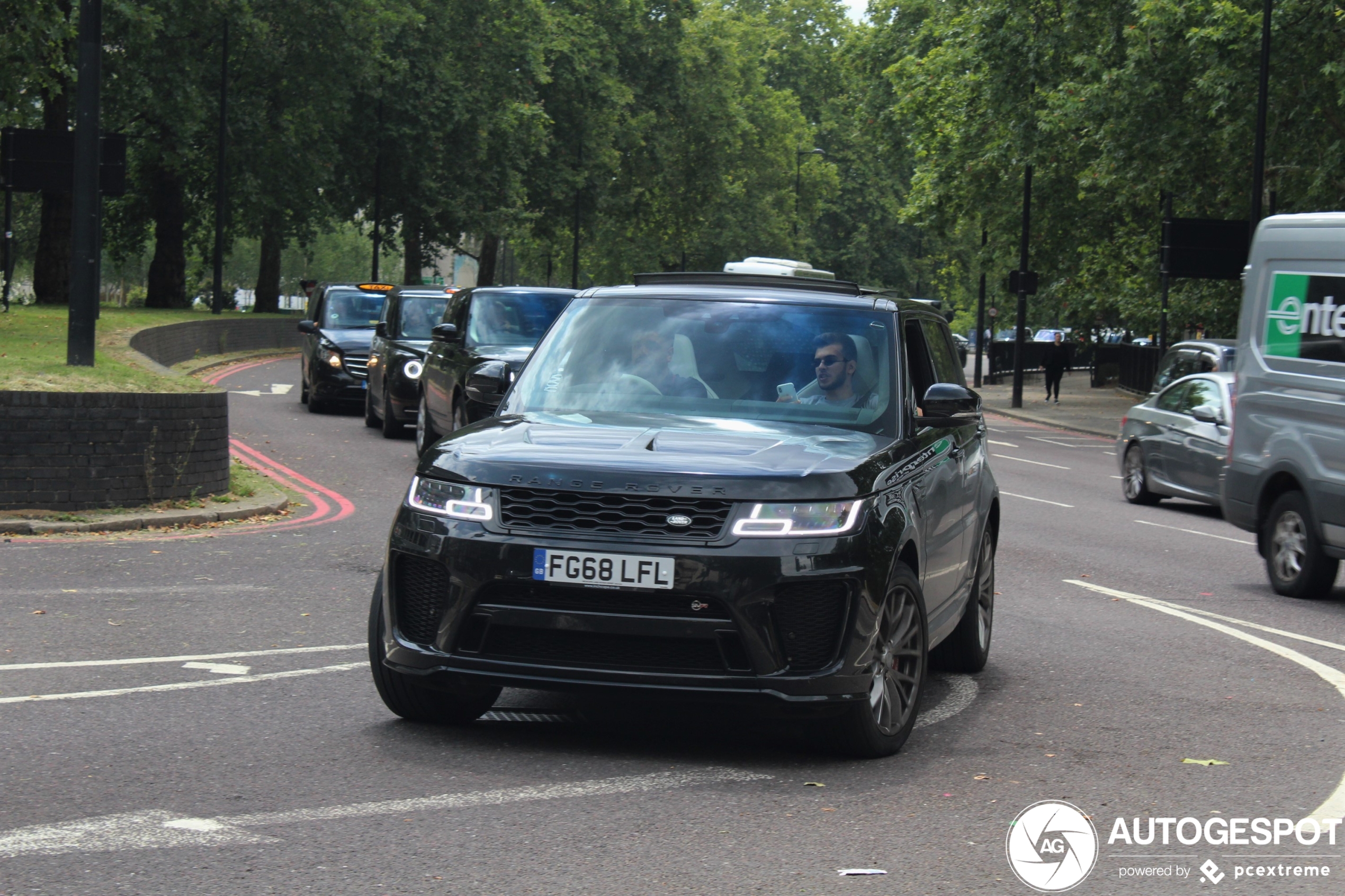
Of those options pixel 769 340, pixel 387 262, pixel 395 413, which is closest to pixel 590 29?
pixel 395 413

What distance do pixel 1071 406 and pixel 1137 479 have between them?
27.3 meters

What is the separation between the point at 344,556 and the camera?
12039mm

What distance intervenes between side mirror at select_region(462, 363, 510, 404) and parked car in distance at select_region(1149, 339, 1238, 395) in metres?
13.8

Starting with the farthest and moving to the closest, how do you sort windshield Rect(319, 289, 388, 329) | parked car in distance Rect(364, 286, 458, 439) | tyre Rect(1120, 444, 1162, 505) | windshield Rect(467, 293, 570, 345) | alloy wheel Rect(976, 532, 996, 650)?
1. windshield Rect(319, 289, 388, 329)
2. parked car in distance Rect(364, 286, 458, 439)
3. tyre Rect(1120, 444, 1162, 505)
4. windshield Rect(467, 293, 570, 345)
5. alloy wheel Rect(976, 532, 996, 650)

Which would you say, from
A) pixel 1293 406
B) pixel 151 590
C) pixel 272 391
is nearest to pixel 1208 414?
pixel 1293 406

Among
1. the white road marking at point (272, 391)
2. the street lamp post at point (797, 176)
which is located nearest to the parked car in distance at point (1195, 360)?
the white road marking at point (272, 391)

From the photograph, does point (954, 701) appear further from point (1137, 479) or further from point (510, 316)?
point (1137, 479)

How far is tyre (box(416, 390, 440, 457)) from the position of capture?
19266 millimetres

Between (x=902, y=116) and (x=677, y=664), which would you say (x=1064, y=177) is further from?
(x=677, y=664)

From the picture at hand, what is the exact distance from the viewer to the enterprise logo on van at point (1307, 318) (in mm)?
12141

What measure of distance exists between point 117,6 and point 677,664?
3673 cm

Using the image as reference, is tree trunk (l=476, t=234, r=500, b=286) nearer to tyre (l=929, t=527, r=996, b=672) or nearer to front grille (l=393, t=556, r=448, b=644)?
tyre (l=929, t=527, r=996, b=672)

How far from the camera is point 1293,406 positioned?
1250cm

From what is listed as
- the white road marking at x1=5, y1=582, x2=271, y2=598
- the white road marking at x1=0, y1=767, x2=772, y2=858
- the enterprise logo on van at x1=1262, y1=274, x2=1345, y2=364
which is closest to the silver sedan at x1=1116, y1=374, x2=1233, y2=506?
the enterprise logo on van at x1=1262, y1=274, x2=1345, y2=364
